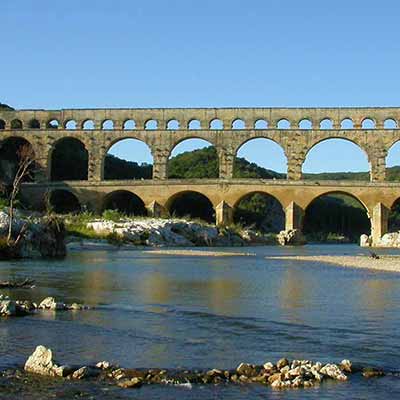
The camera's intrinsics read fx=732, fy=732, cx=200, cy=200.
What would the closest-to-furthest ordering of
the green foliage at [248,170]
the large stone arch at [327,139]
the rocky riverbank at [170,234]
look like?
the rocky riverbank at [170,234], the large stone arch at [327,139], the green foliage at [248,170]

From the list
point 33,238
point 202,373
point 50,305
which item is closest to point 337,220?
point 33,238

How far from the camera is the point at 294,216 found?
6359cm

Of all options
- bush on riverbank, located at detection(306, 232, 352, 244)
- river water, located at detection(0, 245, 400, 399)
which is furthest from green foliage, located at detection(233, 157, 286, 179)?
river water, located at detection(0, 245, 400, 399)

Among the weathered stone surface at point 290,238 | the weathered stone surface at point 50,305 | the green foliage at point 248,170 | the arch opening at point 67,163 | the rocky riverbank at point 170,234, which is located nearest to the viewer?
the weathered stone surface at point 50,305

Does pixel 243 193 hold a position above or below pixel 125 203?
above

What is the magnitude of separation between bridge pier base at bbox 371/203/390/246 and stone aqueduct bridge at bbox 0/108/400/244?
85 millimetres

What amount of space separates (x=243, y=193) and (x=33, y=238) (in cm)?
3407

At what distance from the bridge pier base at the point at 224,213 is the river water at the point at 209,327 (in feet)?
131

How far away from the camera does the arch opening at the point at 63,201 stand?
70.4 meters

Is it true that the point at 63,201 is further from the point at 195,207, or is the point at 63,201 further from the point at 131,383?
the point at 131,383

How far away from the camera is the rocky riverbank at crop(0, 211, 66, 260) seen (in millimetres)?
30453

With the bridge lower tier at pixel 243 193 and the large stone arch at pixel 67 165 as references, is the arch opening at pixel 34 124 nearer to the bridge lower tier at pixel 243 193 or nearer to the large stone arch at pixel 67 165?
the large stone arch at pixel 67 165

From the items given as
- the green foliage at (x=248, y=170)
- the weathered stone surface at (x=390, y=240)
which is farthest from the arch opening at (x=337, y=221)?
the weathered stone surface at (x=390, y=240)

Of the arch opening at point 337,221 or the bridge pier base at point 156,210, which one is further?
the arch opening at point 337,221
